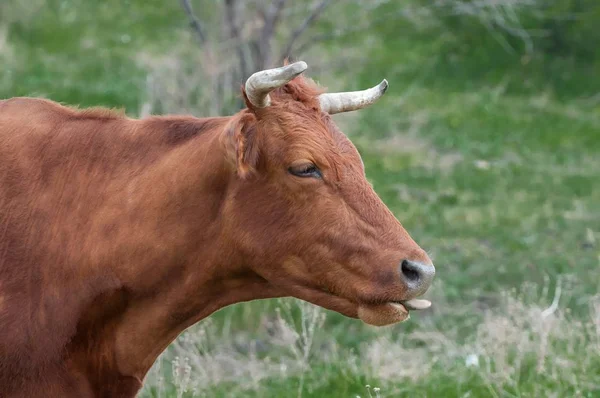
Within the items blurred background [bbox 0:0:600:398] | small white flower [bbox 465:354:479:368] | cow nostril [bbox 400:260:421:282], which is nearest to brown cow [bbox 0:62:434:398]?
cow nostril [bbox 400:260:421:282]

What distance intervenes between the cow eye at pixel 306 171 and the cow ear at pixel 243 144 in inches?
6.2

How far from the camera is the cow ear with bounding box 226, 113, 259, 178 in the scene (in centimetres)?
446

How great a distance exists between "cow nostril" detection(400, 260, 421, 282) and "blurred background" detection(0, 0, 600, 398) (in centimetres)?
180

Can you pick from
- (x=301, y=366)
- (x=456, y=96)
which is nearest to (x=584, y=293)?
(x=301, y=366)

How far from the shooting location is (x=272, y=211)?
454cm

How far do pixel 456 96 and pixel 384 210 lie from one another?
43.0 feet

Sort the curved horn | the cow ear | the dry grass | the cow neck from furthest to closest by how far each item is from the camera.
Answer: the dry grass, the curved horn, the cow neck, the cow ear

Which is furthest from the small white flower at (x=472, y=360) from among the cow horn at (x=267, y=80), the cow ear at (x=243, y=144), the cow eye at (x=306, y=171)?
the cow horn at (x=267, y=80)

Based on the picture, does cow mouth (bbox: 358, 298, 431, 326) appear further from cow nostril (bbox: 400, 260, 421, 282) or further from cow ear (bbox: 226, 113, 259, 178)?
cow ear (bbox: 226, 113, 259, 178)

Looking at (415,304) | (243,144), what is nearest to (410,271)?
(415,304)

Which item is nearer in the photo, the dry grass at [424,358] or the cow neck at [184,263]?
the cow neck at [184,263]

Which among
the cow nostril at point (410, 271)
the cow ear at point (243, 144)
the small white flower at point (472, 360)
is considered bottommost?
the small white flower at point (472, 360)

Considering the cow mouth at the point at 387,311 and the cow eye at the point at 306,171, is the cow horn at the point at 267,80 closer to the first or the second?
the cow eye at the point at 306,171

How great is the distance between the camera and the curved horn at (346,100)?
4777mm
